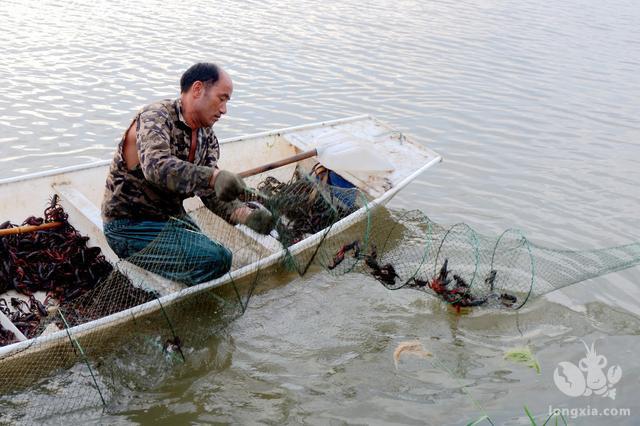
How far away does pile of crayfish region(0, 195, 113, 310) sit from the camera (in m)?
5.50

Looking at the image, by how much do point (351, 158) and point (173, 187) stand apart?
2847 millimetres

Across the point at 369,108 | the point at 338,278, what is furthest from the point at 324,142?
the point at 369,108

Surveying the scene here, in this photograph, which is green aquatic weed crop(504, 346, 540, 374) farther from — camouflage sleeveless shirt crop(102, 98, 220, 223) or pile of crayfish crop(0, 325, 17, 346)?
pile of crayfish crop(0, 325, 17, 346)

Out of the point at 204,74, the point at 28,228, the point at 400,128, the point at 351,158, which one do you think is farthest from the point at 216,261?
the point at 400,128

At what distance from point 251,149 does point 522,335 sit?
133 inches

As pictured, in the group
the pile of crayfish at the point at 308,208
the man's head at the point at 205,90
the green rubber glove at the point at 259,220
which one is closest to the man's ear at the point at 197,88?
the man's head at the point at 205,90

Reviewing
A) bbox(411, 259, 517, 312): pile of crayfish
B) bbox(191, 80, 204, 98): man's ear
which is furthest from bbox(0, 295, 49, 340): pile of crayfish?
bbox(411, 259, 517, 312): pile of crayfish

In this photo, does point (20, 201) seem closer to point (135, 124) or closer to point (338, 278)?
point (135, 124)

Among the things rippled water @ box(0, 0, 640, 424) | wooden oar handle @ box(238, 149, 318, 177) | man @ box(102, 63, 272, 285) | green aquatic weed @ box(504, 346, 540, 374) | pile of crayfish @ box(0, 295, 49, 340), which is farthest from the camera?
wooden oar handle @ box(238, 149, 318, 177)

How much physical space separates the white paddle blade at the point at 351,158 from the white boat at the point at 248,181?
0.10m

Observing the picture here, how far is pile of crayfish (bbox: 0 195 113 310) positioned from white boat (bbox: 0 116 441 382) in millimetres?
155

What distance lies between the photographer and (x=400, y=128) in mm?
10133

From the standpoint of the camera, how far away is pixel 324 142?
767 cm

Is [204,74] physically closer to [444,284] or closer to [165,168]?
[165,168]
